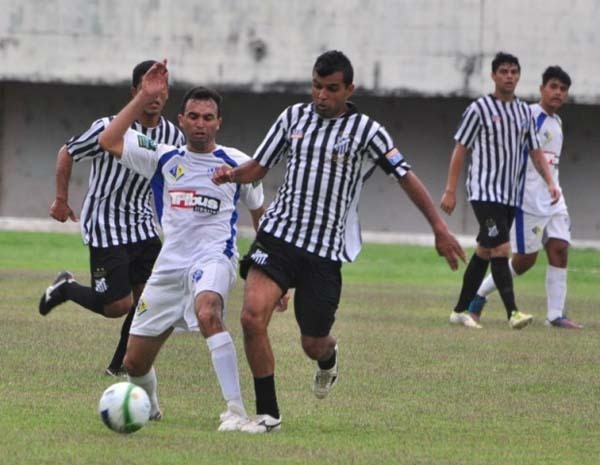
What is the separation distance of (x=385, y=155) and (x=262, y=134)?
2621 cm

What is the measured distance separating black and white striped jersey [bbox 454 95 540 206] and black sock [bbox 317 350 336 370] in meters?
6.03

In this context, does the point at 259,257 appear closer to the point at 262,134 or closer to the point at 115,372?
the point at 115,372

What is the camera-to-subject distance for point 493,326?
642 inches

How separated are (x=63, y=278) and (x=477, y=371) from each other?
3343mm

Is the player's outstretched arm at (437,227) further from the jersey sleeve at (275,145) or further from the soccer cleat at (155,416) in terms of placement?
the soccer cleat at (155,416)

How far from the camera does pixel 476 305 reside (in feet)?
53.8

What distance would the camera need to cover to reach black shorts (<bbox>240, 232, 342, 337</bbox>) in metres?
9.38

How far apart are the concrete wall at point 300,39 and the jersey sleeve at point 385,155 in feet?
77.6

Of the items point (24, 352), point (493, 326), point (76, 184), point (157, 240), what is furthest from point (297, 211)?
point (76, 184)

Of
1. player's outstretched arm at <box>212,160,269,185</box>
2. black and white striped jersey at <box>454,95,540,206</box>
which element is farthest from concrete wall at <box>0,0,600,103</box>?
player's outstretched arm at <box>212,160,269,185</box>

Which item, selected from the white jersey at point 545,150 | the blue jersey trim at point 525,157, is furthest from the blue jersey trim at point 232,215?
the white jersey at point 545,150

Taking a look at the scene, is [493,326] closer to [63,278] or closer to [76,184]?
[63,278]

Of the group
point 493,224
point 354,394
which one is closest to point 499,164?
point 493,224

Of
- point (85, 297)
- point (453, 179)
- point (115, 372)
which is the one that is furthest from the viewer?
point (453, 179)
